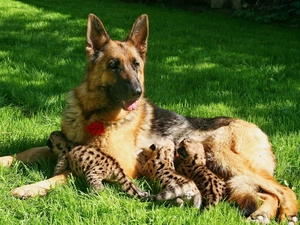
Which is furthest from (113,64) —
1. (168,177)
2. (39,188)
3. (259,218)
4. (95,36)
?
(259,218)

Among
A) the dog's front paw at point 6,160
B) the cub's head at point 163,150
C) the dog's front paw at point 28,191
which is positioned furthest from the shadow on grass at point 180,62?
the dog's front paw at point 28,191

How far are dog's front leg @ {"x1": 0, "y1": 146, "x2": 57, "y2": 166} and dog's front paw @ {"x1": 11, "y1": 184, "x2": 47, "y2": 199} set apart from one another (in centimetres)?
63

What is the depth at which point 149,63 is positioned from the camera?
8.52 metres

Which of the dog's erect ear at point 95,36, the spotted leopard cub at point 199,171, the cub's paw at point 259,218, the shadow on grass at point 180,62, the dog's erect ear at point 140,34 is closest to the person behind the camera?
the cub's paw at point 259,218

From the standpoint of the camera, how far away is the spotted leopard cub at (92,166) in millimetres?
3895

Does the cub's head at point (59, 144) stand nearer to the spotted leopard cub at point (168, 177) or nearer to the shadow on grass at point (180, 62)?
the spotted leopard cub at point (168, 177)

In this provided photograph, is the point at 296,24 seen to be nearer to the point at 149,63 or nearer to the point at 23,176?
the point at 149,63

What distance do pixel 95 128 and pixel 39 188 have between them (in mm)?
923

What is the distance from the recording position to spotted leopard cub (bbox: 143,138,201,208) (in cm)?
372

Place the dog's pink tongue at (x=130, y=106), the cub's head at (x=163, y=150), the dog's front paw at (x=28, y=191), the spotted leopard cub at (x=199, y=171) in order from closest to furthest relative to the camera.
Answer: the dog's front paw at (x=28, y=191)
the spotted leopard cub at (x=199, y=171)
the cub's head at (x=163, y=150)
the dog's pink tongue at (x=130, y=106)

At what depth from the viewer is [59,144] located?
14.4 ft

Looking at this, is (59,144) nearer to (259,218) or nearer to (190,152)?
(190,152)

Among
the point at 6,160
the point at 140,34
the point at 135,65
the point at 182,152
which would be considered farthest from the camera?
the point at 140,34

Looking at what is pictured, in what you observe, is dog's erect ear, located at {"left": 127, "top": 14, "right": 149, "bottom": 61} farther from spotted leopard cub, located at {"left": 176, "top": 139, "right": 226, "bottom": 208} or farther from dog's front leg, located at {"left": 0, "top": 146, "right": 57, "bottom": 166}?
dog's front leg, located at {"left": 0, "top": 146, "right": 57, "bottom": 166}
